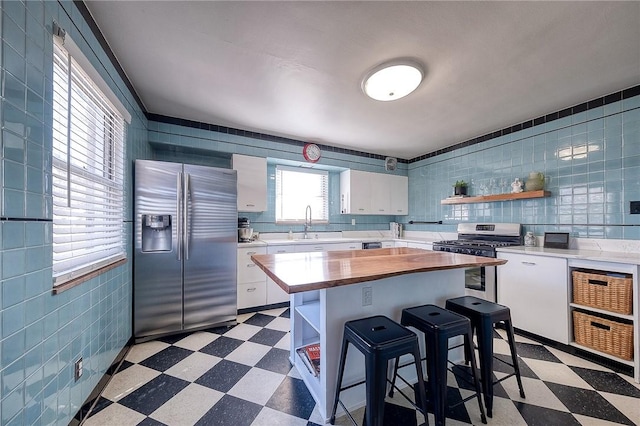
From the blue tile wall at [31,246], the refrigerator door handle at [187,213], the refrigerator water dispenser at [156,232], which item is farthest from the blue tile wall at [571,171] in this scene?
the blue tile wall at [31,246]

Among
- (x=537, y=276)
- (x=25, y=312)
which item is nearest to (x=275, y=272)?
(x=25, y=312)

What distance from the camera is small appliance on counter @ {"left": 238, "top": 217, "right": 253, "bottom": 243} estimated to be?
3250 mm

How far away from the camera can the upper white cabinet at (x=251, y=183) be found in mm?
3305

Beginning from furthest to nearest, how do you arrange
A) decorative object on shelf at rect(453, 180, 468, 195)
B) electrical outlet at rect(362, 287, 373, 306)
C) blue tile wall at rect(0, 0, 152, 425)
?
decorative object on shelf at rect(453, 180, 468, 195) < electrical outlet at rect(362, 287, 373, 306) < blue tile wall at rect(0, 0, 152, 425)

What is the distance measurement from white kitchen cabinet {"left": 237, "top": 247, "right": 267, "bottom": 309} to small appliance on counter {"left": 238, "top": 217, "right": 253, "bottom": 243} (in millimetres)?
227

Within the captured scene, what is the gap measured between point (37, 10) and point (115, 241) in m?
1.51

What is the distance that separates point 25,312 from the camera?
3.23 ft

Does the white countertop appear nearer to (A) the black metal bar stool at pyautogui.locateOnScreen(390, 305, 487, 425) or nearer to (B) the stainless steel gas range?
(B) the stainless steel gas range

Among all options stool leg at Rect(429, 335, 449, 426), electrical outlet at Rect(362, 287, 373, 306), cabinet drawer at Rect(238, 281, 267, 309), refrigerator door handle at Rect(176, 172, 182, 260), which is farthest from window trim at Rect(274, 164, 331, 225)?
stool leg at Rect(429, 335, 449, 426)

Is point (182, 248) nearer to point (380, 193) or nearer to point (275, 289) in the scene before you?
point (275, 289)

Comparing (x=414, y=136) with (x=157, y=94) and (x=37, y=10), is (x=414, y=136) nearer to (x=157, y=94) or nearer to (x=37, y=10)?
(x=157, y=94)

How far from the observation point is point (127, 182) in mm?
2209

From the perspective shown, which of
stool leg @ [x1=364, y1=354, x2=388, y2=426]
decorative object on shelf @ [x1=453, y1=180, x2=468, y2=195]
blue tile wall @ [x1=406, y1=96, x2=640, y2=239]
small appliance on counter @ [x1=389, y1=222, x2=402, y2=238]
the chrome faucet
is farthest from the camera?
small appliance on counter @ [x1=389, y1=222, x2=402, y2=238]

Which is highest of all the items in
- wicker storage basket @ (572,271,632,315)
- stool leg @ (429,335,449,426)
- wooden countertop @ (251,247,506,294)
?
wooden countertop @ (251,247,506,294)
